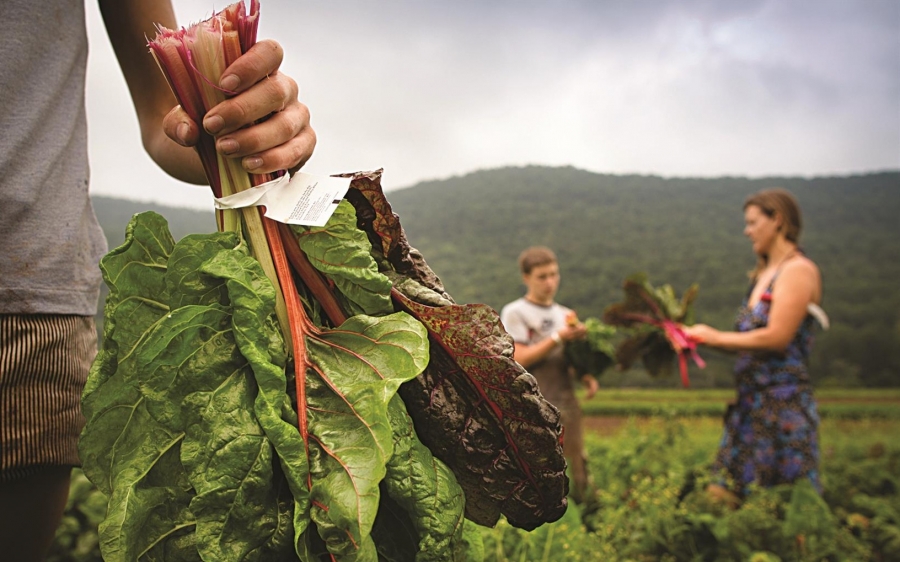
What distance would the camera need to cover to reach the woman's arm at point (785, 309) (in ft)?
13.8

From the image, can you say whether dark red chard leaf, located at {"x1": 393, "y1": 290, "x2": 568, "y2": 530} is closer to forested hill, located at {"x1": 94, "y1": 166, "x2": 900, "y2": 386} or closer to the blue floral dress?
the blue floral dress

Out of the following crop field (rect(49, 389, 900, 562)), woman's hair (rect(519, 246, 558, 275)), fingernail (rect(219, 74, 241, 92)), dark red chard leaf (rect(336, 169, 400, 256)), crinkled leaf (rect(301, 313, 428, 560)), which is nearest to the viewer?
crinkled leaf (rect(301, 313, 428, 560))

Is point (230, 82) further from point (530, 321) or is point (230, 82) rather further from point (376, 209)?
point (530, 321)

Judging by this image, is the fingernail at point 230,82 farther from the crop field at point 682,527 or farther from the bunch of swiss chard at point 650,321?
the bunch of swiss chard at point 650,321

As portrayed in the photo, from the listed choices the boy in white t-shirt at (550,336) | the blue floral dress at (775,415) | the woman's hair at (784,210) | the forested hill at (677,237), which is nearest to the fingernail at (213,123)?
the blue floral dress at (775,415)

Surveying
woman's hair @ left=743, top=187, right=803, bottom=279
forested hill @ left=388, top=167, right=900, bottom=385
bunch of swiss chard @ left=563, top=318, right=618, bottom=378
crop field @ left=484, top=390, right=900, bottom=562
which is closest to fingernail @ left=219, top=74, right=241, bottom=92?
crop field @ left=484, top=390, right=900, bottom=562

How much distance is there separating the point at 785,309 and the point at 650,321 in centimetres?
141

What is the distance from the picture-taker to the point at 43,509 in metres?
1.35

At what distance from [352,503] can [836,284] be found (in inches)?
2653

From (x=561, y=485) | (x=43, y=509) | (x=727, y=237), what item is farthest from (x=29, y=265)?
(x=727, y=237)

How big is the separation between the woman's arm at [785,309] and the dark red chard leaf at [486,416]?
3.68 metres

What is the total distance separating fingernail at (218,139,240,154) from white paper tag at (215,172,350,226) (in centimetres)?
8

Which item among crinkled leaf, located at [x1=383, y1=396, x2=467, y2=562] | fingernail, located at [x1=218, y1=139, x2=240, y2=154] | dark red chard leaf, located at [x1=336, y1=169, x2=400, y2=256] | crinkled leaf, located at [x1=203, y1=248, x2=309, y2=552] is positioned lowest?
crinkled leaf, located at [x1=383, y1=396, x2=467, y2=562]

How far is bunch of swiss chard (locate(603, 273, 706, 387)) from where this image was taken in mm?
5445
